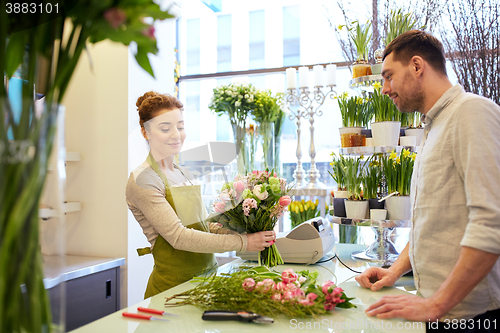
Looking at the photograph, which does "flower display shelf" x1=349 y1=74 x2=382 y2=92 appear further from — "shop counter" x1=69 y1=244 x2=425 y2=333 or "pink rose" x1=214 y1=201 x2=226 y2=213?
"shop counter" x1=69 y1=244 x2=425 y2=333

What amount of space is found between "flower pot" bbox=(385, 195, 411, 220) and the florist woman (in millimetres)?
704

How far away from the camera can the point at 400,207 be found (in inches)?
74.8

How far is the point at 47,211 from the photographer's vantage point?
0.51 m

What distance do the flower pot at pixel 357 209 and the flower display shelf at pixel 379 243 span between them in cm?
3

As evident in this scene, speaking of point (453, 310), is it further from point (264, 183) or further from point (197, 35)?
point (197, 35)

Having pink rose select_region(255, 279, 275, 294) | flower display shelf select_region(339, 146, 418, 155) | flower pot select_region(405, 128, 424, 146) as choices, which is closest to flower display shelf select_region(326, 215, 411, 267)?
flower display shelf select_region(339, 146, 418, 155)

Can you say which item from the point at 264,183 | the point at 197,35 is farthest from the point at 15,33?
the point at 197,35

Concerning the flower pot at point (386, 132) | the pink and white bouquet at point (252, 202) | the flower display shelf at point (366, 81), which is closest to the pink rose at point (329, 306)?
the pink and white bouquet at point (252, 202)

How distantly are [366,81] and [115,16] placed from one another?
6.25ft

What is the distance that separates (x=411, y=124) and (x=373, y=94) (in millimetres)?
287

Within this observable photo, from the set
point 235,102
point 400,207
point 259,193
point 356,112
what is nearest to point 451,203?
point 259,193

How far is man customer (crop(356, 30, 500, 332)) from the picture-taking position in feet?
3.30

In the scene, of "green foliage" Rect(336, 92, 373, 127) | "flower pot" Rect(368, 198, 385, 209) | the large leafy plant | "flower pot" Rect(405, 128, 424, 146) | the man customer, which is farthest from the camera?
"green foliage" Rect(336, 92, 373, 127)

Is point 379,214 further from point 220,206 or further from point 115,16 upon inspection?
point 115,16
